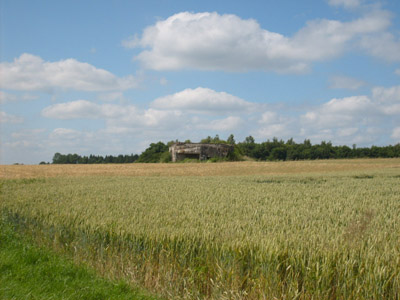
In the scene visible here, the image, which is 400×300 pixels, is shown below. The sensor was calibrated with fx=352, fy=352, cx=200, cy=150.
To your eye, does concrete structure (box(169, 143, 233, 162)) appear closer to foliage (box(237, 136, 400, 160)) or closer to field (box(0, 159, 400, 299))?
foliage (box(237, 136, 400, 160))

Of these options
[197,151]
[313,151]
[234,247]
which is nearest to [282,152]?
[313,151]

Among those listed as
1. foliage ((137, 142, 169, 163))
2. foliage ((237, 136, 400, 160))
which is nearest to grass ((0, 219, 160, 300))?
foliage ((137, 142, 169, 163))

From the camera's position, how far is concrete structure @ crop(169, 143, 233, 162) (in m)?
52.6

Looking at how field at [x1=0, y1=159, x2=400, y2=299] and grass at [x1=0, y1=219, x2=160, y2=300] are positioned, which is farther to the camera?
grass at [x1=0, y1=219, x2=160, y2=300]

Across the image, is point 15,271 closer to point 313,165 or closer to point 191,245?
point 191,245

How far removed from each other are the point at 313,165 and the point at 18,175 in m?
30.5

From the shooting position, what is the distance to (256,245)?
17.8 ft

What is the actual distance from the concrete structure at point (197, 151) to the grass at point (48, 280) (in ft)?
147

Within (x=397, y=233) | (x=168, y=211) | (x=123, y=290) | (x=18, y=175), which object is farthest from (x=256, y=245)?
(x=18, y=175)

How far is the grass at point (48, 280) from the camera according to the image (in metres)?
5.58

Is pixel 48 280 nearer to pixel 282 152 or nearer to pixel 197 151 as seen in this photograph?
pixel 197 151

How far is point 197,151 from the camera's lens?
5247 centimetres

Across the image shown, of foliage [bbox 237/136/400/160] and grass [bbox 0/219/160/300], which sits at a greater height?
foliage [bbox 237/136/400/160]

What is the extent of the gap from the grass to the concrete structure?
44768 mm
